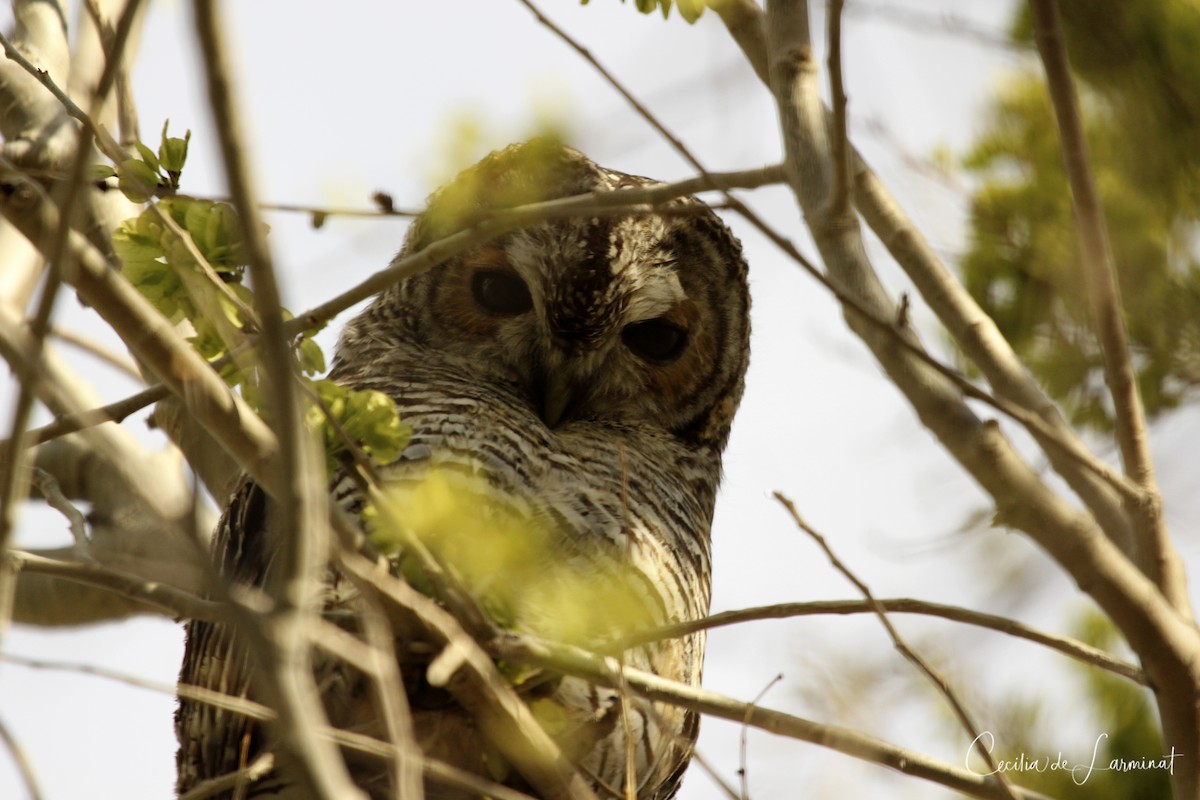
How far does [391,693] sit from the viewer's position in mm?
1817

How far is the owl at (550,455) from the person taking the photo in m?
3.01

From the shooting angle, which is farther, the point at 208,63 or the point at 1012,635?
the point at 1012,635

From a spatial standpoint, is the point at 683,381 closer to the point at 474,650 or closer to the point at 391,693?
the point at 474,650

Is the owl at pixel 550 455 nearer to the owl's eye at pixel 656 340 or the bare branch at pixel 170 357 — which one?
the owl's eye at pixel 656 340

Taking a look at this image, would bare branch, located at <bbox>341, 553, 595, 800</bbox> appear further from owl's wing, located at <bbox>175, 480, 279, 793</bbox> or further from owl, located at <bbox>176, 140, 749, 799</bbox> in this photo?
owl's wing, located at <bbox>175, 480, 279, 793</bbox>

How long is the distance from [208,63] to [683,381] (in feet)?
12.3

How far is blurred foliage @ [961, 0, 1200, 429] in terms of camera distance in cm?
400

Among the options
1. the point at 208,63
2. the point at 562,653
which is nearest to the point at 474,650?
the point at 562,653

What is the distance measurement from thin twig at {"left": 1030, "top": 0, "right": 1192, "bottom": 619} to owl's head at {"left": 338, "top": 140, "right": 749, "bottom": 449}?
1.60 meters

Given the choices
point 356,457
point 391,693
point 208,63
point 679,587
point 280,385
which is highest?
point 679,587

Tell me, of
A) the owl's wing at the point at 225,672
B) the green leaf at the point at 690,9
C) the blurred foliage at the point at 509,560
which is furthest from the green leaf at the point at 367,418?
the green leaf at the point at 690,9

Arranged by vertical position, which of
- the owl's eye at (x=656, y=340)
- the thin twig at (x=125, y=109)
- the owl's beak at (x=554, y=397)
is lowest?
the owl's beak at (x=554, y=397)

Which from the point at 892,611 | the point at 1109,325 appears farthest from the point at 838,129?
the point at 892,611

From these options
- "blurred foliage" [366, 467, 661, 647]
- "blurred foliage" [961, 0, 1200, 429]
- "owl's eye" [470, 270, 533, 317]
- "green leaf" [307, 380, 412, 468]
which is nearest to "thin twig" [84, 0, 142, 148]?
"owl's eye" [470, 270, 533, 317]
